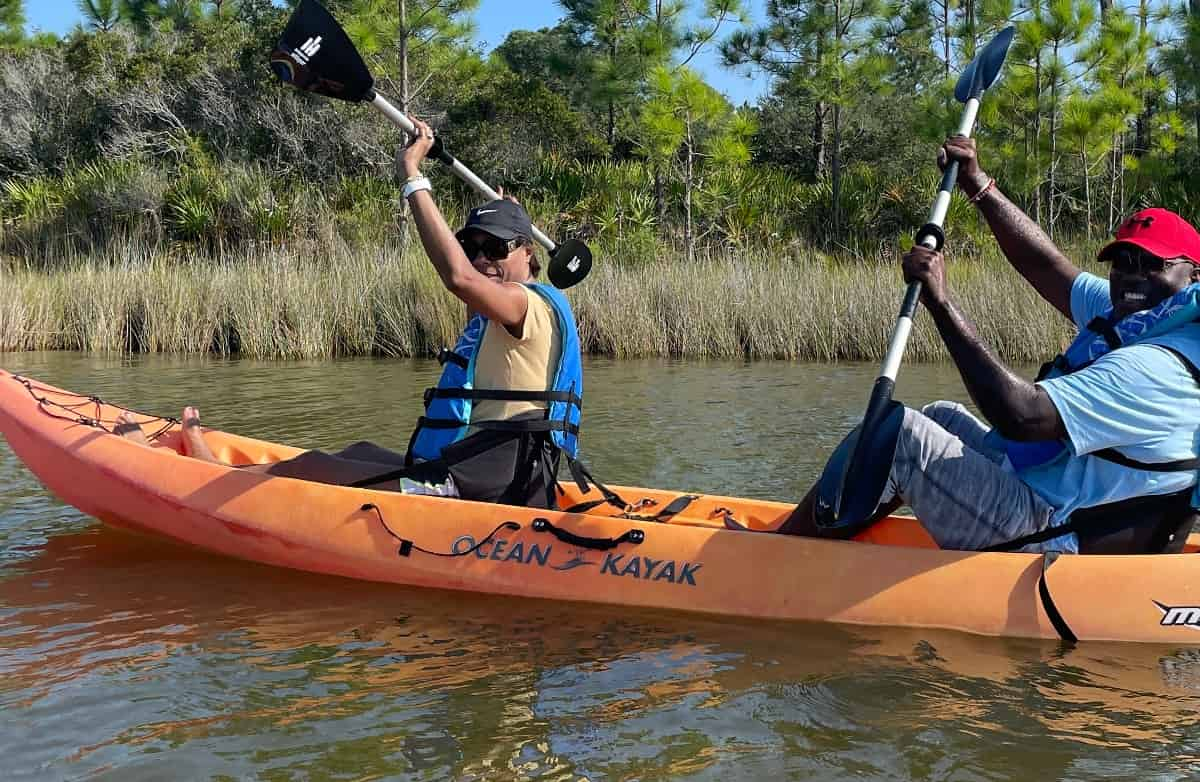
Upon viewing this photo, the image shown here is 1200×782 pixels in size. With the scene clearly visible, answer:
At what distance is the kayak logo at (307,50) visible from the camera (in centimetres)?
523

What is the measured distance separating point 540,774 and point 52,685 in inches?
60.9

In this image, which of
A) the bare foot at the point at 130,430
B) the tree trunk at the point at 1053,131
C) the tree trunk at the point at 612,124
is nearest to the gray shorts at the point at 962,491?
the bare foot at the point at 130,430

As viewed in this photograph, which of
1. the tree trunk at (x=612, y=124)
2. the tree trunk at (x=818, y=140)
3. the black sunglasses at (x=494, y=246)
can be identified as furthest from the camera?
the tree trunk at (x=818, y=140)

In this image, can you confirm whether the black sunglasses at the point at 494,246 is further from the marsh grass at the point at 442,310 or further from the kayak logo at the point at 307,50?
the marsh grass at the point at 442,310

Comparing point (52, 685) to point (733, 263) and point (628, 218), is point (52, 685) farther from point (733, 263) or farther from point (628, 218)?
point (628, 218)

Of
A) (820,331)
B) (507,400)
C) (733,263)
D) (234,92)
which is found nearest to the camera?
(507,400)

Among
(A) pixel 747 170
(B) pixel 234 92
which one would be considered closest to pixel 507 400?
(A) pixel 747 170

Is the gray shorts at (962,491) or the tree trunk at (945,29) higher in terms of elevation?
the tree trunk at (945,29)

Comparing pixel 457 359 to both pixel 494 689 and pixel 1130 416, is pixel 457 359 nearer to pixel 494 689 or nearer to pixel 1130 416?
pixel 494 689

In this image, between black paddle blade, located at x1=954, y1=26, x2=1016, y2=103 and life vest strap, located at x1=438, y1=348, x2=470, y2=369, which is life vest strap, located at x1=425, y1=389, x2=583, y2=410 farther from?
black paddle blade, located at x1=954, y1=26, x2=1016, y2=103

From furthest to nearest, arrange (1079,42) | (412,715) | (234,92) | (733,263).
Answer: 1. (234,92)
2. (1079,42)
3. (733,263)
4. (412,715)

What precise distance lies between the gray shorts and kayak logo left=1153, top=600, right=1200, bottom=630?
327 mm

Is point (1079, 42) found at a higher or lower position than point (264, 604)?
higher

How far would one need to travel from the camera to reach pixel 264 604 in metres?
4.45
